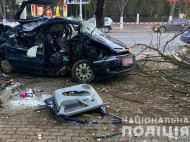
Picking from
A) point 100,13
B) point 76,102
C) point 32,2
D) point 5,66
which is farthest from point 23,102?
point 100,13

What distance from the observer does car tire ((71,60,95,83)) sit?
19.1 feet

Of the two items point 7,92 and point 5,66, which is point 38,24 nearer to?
point 5,66

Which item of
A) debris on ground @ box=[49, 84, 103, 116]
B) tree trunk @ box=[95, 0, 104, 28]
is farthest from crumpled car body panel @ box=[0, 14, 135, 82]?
tree trunk @ box=[95, 0, 104, 28]

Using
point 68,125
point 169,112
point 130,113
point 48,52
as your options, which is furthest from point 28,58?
point 169,112

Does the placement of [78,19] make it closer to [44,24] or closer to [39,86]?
[44,24]

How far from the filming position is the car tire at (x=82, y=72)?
582 centimetres

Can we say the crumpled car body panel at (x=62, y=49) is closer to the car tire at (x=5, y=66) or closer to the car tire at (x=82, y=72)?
the car tire at (x=82, y=72)

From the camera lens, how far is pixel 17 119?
404 centimetres

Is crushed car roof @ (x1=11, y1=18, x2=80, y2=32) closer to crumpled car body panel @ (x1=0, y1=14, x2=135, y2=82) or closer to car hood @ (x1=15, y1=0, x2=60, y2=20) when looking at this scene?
crumpled car body panel @ (x1=0, y1=14, x2=135, y2=82)

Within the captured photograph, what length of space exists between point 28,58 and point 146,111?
3693mm

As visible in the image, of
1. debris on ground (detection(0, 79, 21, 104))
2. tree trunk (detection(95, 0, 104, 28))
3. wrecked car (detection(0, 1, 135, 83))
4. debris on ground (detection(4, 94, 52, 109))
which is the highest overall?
tree trunk (detection(95, 0, 104, 28))

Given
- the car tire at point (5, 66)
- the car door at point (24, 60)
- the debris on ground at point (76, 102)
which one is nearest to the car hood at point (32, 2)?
the car door at point (24, 60)

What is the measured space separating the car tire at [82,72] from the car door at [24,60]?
1.00 m

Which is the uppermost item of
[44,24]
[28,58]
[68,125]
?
[44,24]
